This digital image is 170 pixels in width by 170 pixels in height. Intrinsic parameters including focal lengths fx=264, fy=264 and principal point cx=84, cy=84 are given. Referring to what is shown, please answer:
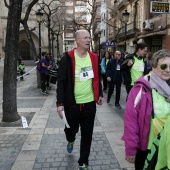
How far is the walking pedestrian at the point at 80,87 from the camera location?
11.6 ft

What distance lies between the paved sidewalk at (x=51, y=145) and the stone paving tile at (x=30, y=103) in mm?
1196

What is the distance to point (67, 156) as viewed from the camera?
4.19 metres

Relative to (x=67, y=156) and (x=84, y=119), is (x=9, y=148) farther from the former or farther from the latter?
(x=84, y=119)

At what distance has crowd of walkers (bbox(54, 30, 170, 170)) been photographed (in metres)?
2.23

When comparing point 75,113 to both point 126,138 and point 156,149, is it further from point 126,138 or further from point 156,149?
point 156,149

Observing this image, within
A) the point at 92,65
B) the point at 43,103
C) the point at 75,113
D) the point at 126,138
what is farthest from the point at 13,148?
the point at 43,103

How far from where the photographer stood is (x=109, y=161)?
3.99 meters

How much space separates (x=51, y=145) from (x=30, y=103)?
430cm

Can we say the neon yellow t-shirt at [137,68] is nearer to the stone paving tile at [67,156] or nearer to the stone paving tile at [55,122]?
the stone paving tile at [55,122]

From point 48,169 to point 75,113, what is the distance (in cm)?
90

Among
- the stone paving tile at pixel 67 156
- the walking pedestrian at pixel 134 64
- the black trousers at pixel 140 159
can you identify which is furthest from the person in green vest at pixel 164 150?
the walking pedestrian at pixel 134 64

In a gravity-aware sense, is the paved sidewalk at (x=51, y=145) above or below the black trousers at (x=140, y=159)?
below

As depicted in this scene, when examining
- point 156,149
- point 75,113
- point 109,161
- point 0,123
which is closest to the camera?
point 156,149

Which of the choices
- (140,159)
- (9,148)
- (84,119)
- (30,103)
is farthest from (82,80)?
(30,103)
